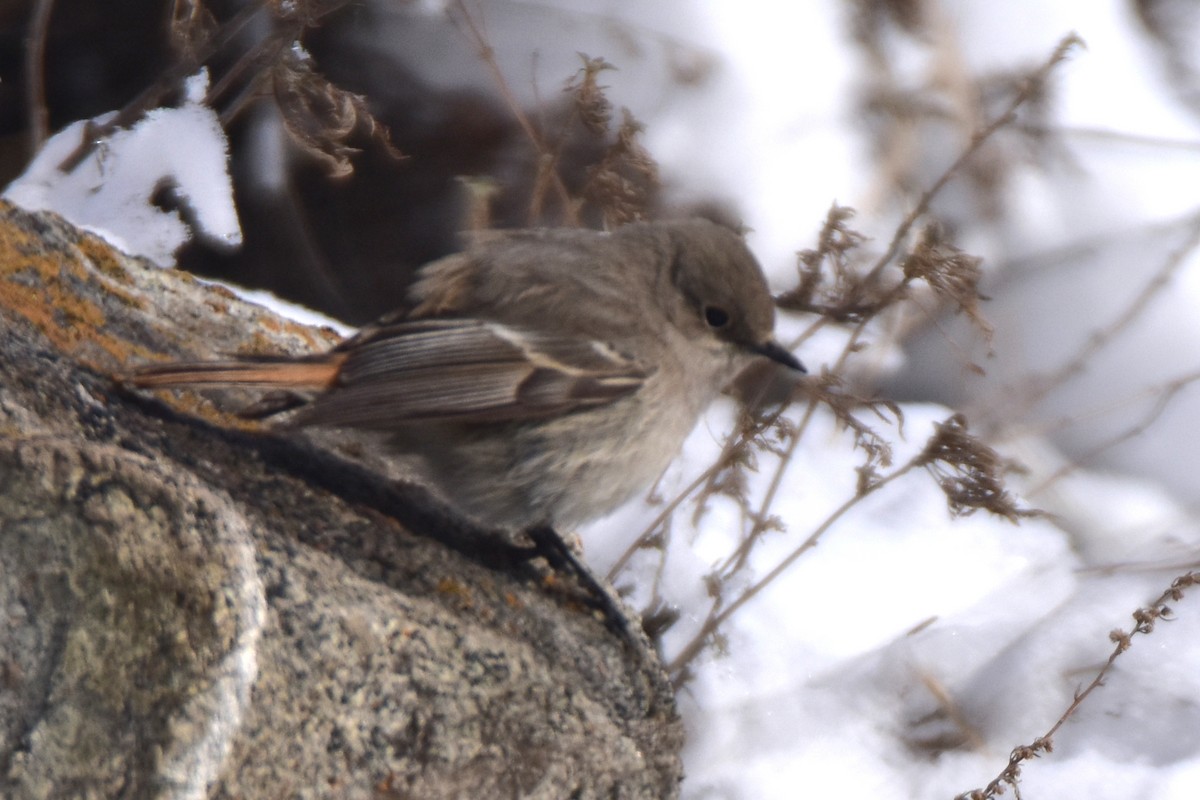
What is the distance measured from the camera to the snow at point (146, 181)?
3.62 m

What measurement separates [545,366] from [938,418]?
2.26m

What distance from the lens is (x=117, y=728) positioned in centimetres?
186

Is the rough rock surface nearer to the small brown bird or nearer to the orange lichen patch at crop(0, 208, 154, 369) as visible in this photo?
the orange lichen patch at crop(0, 208, 154, 369)

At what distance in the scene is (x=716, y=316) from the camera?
3330 mm

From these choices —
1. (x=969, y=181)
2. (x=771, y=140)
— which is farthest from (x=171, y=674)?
(x=969, y=181)

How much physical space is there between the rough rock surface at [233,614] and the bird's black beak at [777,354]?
0.80m

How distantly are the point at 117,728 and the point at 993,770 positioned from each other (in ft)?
8.51

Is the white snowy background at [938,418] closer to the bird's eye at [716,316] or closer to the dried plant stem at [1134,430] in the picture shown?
the dried plant stem at [1134,430]

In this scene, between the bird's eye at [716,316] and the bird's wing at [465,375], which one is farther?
the bird's eye at [716,316]

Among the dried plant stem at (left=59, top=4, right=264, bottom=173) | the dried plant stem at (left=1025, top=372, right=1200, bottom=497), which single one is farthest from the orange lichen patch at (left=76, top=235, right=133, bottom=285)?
the dried plant stem at (left=1025, top=372, right=1200, bottom=497)

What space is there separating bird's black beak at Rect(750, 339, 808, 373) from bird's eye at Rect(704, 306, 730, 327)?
0.10 m

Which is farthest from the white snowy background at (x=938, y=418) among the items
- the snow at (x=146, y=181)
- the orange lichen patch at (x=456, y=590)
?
the orange lichen patch at (x=456, y=590)

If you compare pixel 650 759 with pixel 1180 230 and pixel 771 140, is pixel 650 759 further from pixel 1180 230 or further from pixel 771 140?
pixel 1180 230

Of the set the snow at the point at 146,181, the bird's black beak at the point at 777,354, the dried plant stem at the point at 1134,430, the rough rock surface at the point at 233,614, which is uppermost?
the dried plant stem at the point at 1134,430
